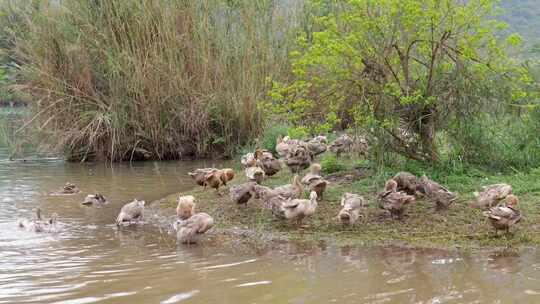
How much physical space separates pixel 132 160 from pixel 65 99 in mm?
1799

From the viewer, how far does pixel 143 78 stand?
44.6 ft

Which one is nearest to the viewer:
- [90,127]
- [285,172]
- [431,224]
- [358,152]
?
[431,224]

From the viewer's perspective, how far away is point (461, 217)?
256 inches

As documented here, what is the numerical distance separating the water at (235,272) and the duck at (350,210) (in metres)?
0.41

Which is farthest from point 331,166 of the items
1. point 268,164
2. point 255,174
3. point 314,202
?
point 314,202

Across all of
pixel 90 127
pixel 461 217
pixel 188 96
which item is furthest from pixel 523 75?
pixel 90 127

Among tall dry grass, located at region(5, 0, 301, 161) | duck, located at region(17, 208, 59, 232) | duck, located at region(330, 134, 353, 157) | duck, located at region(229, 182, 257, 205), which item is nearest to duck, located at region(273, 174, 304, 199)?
duck, located at region(229, 182, 257, 205)

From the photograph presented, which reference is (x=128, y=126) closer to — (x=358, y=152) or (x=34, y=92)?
(x=34, y=92)

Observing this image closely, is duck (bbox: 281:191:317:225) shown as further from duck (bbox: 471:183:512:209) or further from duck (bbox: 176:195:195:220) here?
duck (bbox: 471:183:512:209)

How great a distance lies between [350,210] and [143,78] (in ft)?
26.8

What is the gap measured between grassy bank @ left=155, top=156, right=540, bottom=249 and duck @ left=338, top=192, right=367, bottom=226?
104 mm

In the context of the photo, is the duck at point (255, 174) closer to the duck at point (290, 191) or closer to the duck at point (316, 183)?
the duck at point (316, 183)

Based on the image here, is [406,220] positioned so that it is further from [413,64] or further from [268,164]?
[268,164]

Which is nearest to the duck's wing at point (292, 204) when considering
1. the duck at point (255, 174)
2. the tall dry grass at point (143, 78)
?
the duck at point (255, 174)
